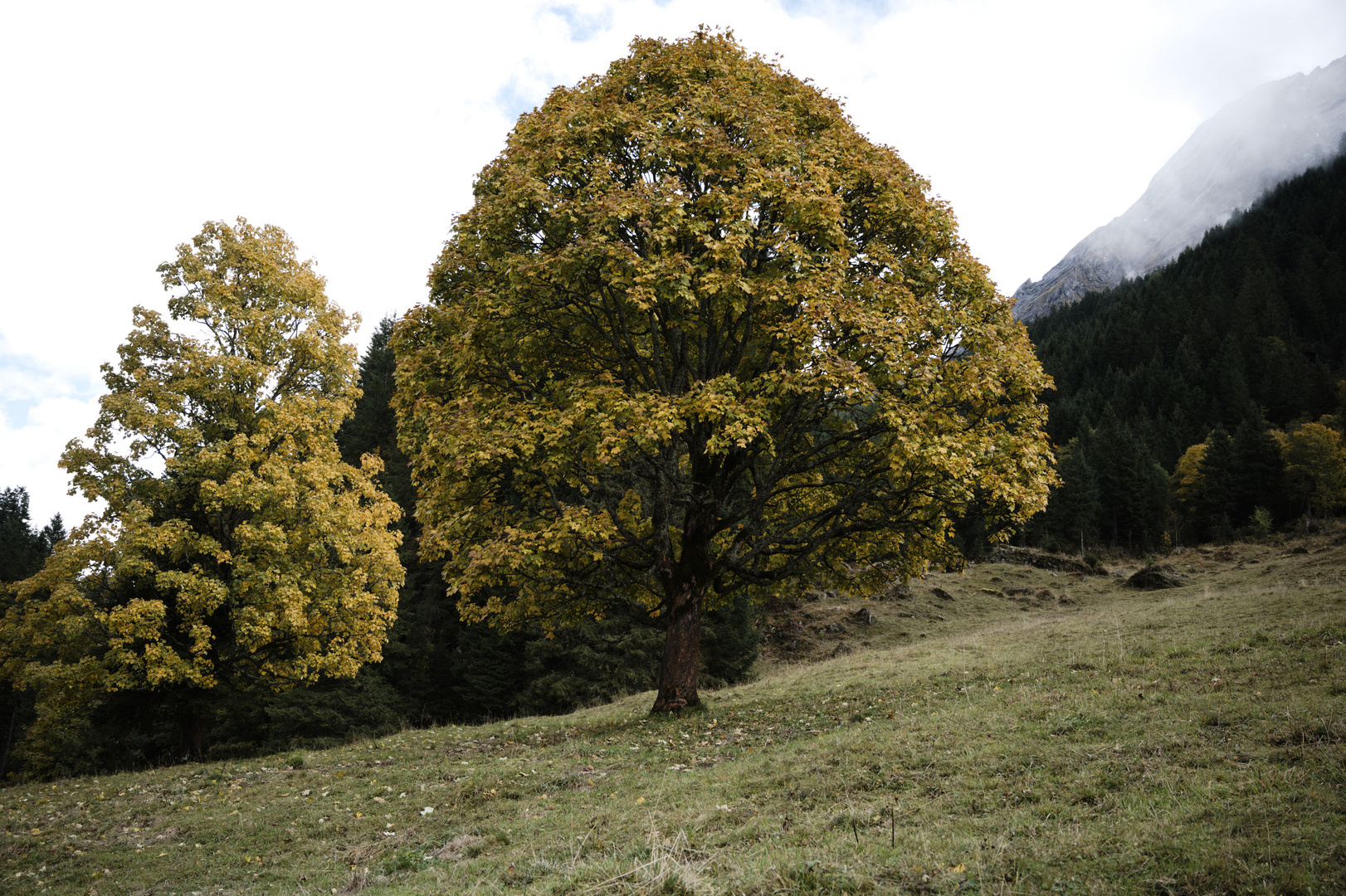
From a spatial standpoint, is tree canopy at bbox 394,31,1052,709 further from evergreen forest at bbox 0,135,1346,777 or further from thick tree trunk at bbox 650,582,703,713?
evergreen forest at bbox 0,135,1346,777

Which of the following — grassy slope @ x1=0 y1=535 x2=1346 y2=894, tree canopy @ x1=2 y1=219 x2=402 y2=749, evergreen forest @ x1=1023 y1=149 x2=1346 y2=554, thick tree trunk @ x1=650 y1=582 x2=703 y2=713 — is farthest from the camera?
evergreen forest @ x1=1023 y1=149 x2=1346 y2=554

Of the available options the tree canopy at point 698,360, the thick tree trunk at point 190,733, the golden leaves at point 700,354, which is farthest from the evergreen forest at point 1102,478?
Result: the golden leaves at point 700,354

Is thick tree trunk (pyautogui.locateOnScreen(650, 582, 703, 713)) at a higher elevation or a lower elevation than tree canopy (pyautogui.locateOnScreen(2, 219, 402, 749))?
lower

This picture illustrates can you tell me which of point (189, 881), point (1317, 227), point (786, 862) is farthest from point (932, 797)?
point (1317, 227)

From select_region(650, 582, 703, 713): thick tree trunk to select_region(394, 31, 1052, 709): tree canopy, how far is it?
50mm

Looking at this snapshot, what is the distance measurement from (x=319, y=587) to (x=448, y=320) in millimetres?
8243

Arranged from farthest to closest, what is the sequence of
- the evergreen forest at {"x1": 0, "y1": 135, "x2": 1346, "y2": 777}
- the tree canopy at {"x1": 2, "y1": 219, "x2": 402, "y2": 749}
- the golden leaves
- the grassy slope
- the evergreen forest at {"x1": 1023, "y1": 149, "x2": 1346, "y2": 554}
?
1. the evergreen forest at {"x1": 1023, "y1": 149, "x2": 1346, "y2": 554}
2. the evergreen forest at {"x1": 0, "y1": 135, "x2": 1346, "y2": 777}
3. the tree canopy at {"x1": 2, "y1": 219, "x2": 402, "y2": 749}
4. the golden leaves
5. the grassy slope

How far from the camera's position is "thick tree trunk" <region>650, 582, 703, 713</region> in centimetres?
1224

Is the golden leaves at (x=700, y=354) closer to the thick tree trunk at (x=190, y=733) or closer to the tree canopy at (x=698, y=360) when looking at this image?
the tree canopy at (x=698, y=360)

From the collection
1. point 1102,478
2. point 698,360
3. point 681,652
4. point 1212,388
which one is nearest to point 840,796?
point 681,652

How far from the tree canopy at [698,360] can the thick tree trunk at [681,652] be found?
2.0 inches

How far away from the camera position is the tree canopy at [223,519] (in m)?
14.4

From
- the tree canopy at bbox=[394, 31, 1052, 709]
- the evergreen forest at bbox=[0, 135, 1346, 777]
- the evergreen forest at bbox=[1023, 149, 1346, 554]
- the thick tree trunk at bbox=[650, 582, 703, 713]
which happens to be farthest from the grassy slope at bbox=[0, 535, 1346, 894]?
the evergreen forest at bbox=[1023, 149, 1346, 554]

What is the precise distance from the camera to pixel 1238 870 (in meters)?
3.58
